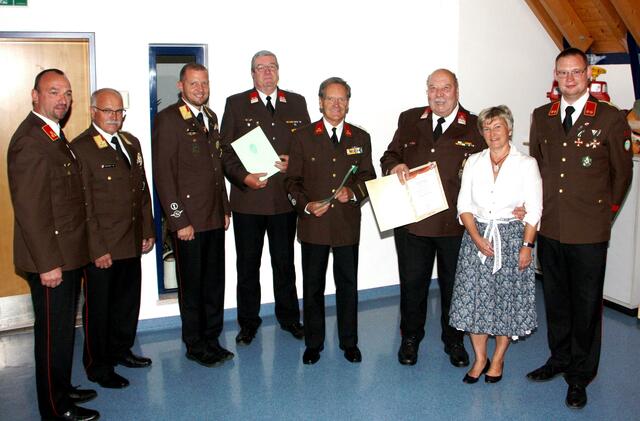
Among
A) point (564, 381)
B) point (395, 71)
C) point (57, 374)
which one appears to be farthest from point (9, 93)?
point (564, 381)

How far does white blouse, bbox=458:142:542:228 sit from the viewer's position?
3.57 metres

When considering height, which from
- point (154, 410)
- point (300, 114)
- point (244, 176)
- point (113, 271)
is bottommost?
point (154, 410)

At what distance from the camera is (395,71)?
216 inches

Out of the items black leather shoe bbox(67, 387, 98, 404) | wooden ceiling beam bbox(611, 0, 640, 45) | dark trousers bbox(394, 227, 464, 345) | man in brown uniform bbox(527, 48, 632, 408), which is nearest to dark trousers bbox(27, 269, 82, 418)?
black leather shoe bbox(67, 387, 98, 404)

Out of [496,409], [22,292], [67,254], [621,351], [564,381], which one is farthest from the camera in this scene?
[22,292]

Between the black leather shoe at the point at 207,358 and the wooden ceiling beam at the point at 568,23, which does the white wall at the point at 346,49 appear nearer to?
the wooden ceiling beam at the point at 568,23

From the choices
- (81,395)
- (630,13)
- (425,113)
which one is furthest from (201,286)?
(630,13)

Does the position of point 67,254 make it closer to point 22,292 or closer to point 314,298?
point 314,298

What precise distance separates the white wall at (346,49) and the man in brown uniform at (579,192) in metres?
1.88

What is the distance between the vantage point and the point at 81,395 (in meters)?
3.73

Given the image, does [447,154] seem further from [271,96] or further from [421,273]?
[271,96]

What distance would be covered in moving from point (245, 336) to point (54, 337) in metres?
1.52

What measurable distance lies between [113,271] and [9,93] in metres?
1.61

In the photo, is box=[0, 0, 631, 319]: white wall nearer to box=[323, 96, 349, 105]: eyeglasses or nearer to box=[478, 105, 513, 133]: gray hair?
box=[323, 96, 349, 105]: eyeglasses
